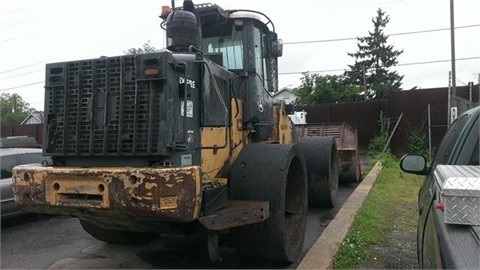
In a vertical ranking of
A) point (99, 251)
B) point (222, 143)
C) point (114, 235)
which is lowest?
point (99, 251)

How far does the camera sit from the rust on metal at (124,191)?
3.60 metres

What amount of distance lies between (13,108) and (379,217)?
80.6 metres

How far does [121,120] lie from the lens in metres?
4.02

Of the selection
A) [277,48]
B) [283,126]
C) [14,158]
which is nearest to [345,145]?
[283,126]

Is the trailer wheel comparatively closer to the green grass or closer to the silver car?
the silver car

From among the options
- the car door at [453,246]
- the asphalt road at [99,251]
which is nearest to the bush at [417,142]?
the asphalt road at [99,251]

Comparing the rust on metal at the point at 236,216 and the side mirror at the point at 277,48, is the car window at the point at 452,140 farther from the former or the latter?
the side mirror at the point at 277,48

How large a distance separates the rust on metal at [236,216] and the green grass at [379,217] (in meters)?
1.09

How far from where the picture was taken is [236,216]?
4.09 m

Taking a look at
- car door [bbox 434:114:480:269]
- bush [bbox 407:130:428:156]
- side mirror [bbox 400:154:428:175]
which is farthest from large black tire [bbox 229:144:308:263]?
bush [bbox 407:130:428:156]

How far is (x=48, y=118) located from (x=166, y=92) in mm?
1336

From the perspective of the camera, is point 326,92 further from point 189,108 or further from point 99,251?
point 189,108

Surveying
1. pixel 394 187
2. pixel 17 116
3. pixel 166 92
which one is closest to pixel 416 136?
pixel 394 187

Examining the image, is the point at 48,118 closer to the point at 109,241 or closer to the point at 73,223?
the point at 109,241
